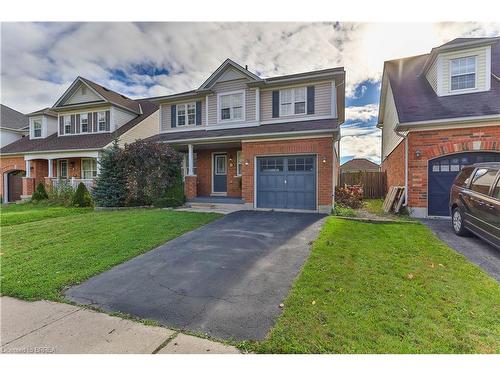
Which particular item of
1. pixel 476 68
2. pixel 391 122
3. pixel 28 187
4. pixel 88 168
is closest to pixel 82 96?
pixel 88 168

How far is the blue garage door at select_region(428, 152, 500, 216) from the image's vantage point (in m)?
9.05

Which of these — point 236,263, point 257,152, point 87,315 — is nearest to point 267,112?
point 257,152

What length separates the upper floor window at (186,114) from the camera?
14.4 metres

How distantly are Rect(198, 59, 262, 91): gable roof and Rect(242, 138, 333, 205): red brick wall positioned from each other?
3635 millimetres

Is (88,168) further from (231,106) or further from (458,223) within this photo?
(458,223)

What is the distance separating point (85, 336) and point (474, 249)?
745cm

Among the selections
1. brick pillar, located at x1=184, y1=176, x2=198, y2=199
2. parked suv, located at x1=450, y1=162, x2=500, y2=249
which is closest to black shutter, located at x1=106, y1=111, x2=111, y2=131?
brick pillar, located at x1=184, y1=176, x2=198, y2=199

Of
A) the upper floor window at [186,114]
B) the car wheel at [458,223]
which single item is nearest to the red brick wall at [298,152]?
the car wheel at [458,223]

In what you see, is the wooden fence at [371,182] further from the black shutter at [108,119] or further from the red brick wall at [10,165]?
the red brick wall at [10,165]

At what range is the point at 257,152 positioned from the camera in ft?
36.9

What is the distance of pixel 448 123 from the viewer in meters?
8.95

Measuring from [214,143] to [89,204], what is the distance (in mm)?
7325

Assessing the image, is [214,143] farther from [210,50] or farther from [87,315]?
[87,315]

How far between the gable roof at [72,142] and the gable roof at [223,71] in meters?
6.52
